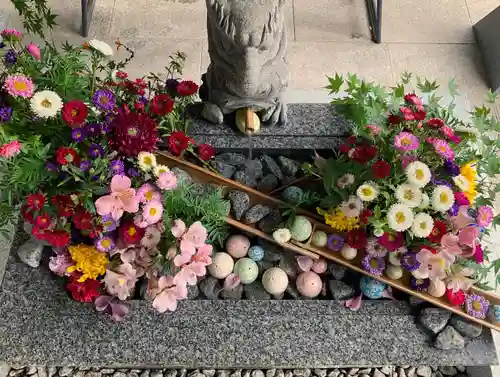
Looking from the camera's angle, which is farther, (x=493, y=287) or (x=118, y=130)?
(x=493, y=287)

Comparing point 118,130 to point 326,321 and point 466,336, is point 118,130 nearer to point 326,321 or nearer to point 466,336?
point 326,321

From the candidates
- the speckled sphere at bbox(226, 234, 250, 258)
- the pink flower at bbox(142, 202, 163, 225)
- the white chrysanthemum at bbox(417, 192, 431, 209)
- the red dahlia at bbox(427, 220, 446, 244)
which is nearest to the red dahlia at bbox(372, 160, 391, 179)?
the white chrysanthemum at bbox(417, 192, 431, 209)

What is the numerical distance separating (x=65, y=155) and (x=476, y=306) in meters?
1.30

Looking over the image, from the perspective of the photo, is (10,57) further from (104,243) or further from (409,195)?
(409,195)

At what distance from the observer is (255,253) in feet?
5.86

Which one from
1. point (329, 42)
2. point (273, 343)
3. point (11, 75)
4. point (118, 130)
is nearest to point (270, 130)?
point (118, 130)

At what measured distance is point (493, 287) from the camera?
187 centimetres

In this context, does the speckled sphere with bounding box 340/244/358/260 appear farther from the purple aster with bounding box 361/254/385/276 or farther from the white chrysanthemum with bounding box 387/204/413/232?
the white chrysanthemum with bounding box 387/204/413/232

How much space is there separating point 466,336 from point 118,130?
1225 millimetres

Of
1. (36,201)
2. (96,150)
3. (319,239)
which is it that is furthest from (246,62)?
(36,201)

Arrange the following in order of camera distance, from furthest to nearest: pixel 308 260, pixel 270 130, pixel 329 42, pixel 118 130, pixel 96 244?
1. pixel 329 42
2. pixel 270 130
3. pixel 308 260
4. pixel 96 244
5. pixel 118 130

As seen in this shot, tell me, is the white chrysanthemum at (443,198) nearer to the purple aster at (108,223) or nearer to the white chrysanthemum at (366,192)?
the white chrysanthemum at (366,192)

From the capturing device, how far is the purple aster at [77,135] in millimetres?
1504

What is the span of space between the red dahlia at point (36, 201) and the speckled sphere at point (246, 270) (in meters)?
0.63
